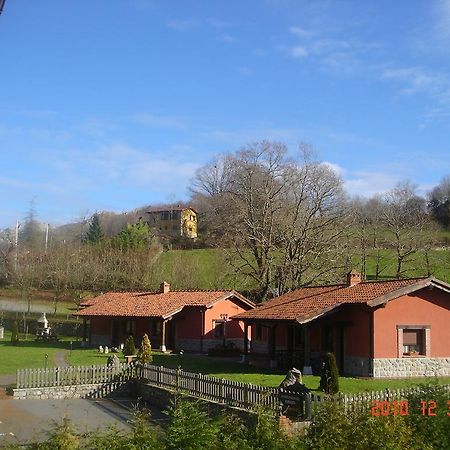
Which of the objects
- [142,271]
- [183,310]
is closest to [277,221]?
[183,310]

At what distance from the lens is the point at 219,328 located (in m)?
39.2

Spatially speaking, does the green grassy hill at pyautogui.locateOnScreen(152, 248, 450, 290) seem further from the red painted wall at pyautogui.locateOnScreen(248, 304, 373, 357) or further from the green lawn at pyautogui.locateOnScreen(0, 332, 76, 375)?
the red painted wall at pyautogui.locateOnScreen(248, 304, 373, 357)

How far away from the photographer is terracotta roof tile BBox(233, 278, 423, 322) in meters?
25.8

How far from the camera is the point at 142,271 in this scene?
2457 inches

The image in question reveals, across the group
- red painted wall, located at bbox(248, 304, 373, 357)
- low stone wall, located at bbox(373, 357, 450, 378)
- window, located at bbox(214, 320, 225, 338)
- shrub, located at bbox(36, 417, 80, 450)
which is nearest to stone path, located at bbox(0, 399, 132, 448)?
shrub, located at bbox(36, 417, 80, 450)

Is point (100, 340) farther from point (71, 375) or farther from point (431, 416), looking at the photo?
point (431, 416)

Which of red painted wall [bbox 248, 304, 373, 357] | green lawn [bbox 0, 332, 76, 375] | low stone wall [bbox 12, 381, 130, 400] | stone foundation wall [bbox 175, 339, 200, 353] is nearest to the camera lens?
low stone wall [bbox 12, 381, 130, 400]

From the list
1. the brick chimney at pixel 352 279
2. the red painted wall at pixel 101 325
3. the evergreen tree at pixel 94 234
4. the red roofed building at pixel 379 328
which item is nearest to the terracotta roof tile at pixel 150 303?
the red painted wall at pixel 101 325

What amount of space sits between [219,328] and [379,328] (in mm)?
15499

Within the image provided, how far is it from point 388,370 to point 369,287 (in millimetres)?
3936

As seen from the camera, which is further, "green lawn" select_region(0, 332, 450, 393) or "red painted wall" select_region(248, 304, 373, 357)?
"red painted wall" select_region(248, 304, 373, 357)

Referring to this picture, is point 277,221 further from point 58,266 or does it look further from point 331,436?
point 331,436

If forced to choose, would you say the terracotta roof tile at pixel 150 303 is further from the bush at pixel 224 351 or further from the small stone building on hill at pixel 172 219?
the small stone building on hill at pixel 172 219

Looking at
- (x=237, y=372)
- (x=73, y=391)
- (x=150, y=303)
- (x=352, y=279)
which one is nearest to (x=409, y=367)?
(x=352, y=279)
